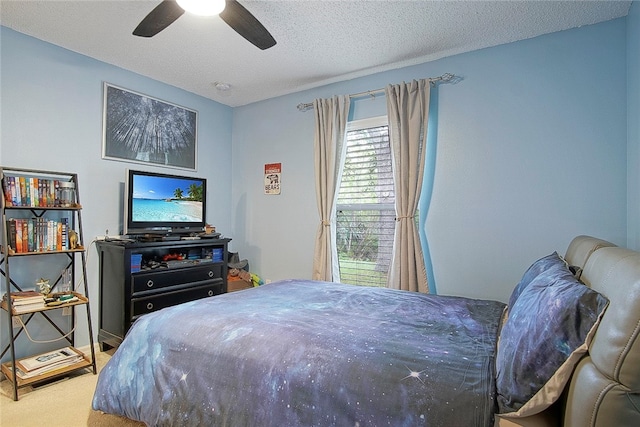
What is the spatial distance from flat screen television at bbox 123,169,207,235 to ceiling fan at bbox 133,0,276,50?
1400mm

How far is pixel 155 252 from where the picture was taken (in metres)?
3.25

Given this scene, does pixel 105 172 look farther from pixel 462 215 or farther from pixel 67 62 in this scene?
pixel 462 215

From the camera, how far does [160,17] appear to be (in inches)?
78.5

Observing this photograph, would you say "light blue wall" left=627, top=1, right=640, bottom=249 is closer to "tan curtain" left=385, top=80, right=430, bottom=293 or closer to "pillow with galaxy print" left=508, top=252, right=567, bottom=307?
"pillow with galaxy print" left=508, top=252, right=567, bottom=307

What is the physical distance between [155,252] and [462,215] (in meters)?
2.74

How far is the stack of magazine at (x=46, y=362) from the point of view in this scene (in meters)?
2.34

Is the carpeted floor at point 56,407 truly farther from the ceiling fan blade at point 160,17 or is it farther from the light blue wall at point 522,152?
the light blue wall at point 522,152

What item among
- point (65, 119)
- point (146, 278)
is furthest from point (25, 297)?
point (65, 119)

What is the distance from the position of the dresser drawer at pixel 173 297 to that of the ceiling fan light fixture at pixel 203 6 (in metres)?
2.17

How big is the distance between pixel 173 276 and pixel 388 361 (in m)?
2.46

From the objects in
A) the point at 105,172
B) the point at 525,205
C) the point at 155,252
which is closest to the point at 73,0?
the point at 105,172

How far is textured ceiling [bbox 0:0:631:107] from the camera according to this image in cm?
227

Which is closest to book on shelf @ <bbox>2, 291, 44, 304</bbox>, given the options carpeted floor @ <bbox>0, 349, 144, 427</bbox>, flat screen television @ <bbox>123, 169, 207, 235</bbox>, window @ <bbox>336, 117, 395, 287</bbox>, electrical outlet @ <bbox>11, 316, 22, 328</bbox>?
electrical outlet @ <bbox>11, 316, 22, 328</bbox>

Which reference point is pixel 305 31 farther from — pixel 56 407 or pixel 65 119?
pixel 56 407
